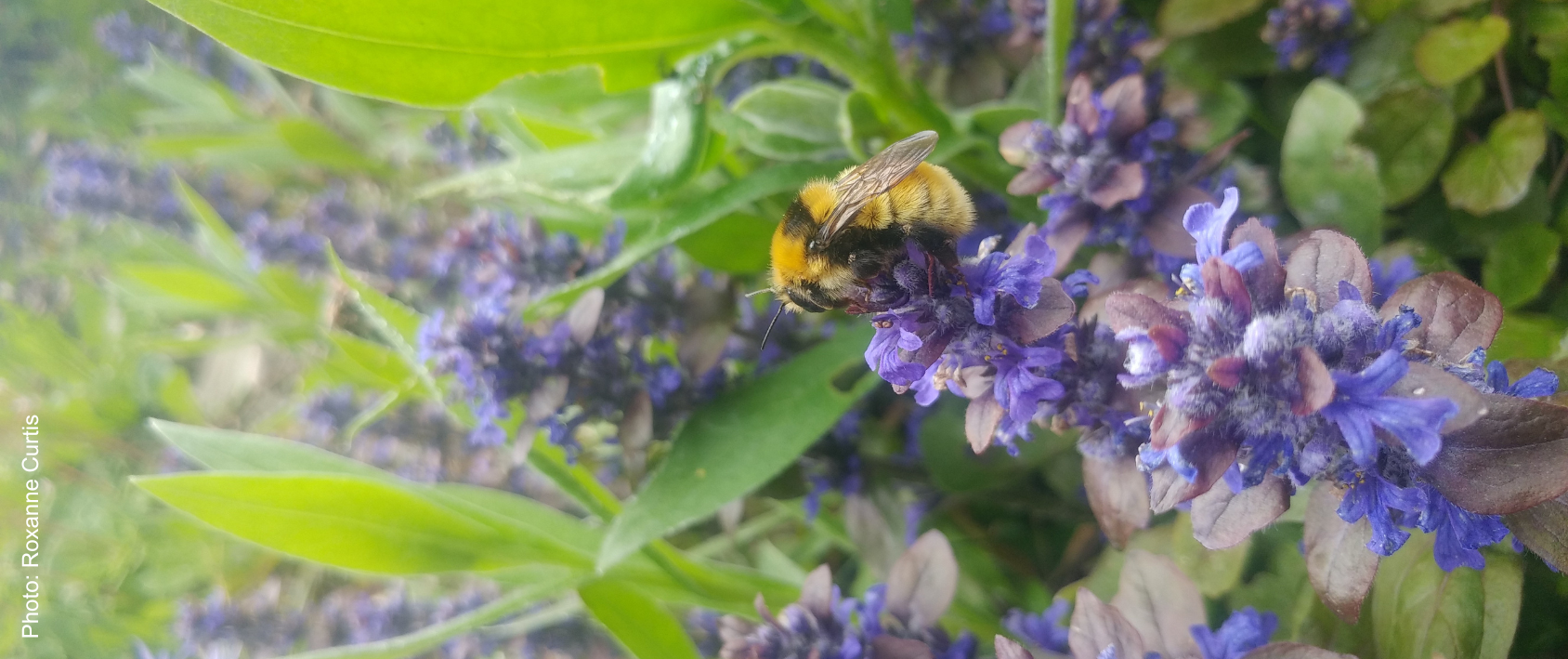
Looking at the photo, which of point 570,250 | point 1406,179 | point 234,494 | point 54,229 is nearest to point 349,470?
point 234,494

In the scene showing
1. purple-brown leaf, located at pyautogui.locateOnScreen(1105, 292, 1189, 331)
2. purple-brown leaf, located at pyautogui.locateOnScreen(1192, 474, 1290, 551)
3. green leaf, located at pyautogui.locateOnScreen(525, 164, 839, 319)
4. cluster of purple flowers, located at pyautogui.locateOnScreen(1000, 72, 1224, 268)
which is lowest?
purple-brown leaf, located at pyautogui.locateOnScreen(1192, 474, 1290, 551)

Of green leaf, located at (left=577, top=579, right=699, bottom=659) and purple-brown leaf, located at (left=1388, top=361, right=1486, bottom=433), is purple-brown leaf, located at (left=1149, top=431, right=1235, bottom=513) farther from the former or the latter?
green leaf, located at (left=577, top=579, right=699, bottom=659)

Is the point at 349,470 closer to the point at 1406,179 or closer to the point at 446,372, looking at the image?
the point at 446,372

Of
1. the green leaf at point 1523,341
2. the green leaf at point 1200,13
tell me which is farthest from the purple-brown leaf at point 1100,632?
the green leaf at point 1200,13

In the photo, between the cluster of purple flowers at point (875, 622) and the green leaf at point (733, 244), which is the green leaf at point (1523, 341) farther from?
the green leaf at point (733, 244)


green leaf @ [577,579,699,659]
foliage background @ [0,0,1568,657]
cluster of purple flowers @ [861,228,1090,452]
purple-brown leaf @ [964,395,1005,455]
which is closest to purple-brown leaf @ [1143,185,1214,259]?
foliage background @ [0,0,1568,657]

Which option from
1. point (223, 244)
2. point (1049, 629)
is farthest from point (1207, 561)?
point (223, 244)

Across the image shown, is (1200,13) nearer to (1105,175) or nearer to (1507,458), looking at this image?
(1105,175)
